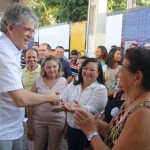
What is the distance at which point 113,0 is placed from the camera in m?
23.9

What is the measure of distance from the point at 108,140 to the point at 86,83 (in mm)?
1462

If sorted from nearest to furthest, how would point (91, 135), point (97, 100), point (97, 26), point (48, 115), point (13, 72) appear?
point (91, 135)
point (13, 72)
point (97, 100)
point (48, 115)
point (97, 26)

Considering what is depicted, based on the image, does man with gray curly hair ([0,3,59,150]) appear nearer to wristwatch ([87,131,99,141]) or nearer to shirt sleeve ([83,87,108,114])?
wristwatch ([87,131,99,141])

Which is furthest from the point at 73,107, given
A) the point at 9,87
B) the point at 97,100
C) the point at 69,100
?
the point at 69,100

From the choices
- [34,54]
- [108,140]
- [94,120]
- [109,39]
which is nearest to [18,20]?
[94,120]

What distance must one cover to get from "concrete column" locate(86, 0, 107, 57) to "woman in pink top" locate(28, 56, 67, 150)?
292 inches

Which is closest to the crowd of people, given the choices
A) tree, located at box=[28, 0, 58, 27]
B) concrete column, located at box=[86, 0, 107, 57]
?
concrete column, located at box=[86, 0, 107, 57]

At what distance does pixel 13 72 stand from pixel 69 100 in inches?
53.0

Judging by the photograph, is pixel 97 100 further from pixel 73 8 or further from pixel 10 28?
pixel 73 8

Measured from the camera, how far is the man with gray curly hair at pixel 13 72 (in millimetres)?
2090

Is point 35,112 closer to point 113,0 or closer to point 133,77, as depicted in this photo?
point 133,77

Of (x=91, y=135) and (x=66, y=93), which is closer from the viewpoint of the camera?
(x=91, y=135)

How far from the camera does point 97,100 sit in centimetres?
322

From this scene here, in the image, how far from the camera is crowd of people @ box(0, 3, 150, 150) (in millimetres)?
1793
